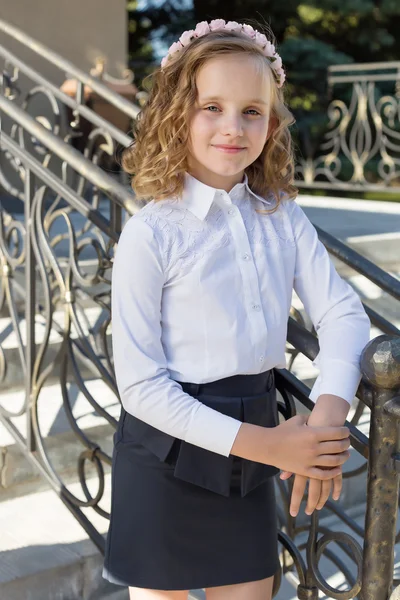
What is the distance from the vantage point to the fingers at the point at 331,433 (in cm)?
146

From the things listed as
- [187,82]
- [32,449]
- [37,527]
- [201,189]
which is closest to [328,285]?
[201,189]

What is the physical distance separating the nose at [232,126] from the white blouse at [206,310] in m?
0.13

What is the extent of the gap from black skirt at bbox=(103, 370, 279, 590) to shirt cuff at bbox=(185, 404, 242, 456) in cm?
8

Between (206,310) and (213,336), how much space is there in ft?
0.17

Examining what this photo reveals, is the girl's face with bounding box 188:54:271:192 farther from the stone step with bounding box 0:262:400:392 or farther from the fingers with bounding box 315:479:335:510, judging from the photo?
the stone step with bounding box 0:262:400:392

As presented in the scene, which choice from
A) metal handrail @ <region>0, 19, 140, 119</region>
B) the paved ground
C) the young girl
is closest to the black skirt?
the young girl

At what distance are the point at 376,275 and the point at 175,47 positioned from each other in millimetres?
1242

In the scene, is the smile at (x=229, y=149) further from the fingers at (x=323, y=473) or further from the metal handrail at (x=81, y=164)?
the fingers at (x=323, y=473)

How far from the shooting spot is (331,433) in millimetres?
1473

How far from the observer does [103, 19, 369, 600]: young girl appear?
4.99 feet

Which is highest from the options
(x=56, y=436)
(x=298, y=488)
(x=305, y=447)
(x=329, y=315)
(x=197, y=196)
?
(x=197, y=196)

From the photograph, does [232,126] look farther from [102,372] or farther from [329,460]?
[102,372]

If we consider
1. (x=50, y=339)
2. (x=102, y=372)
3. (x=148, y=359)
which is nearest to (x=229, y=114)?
(x=148, y=359)

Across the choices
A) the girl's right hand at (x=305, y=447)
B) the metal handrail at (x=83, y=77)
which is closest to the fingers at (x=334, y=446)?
the girl's right hand at (x=305, y=447)
